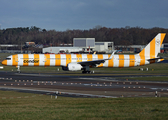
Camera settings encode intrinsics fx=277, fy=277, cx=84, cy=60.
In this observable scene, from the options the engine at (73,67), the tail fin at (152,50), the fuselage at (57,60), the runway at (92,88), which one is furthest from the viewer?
the tail fin at (152,50)

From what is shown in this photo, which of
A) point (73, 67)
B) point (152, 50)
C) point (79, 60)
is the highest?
point (152, 50)

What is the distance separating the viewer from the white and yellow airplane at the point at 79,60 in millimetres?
47969

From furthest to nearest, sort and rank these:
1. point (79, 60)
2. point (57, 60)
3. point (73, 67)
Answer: point (79, 60), point (57, 60), point (73, 67)

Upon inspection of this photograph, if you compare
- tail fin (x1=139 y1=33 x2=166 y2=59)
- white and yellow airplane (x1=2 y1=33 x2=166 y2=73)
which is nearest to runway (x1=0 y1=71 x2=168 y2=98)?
white and yellow airplane (x1=2 y1=33 x2=166 y2=73)

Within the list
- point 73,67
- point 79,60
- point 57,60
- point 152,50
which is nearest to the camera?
point 73,67

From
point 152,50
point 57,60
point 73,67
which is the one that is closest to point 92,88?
point 73,67

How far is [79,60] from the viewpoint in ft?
163

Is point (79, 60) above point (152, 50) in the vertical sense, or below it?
below

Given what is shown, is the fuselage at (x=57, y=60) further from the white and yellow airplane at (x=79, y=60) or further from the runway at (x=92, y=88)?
the runway at (x=92, y=88)

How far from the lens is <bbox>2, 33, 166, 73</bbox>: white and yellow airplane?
48.0m

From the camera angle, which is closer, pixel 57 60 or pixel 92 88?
pixel 92 88

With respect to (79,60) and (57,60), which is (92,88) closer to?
(57,60)

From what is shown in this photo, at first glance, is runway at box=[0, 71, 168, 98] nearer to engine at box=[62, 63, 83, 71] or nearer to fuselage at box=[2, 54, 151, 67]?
engine at box=[62, 63, 83, 71]


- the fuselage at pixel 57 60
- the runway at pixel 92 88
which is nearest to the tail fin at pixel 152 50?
the fuselage at pixel 57 60
